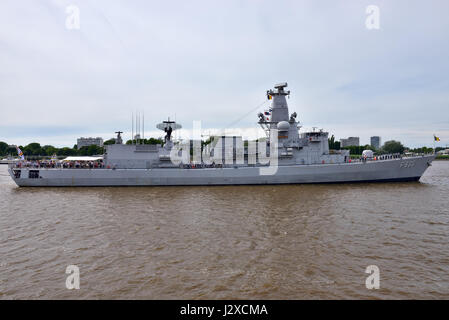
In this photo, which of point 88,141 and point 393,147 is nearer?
point 393,147

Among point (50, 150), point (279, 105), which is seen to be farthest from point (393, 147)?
point (50, 150)

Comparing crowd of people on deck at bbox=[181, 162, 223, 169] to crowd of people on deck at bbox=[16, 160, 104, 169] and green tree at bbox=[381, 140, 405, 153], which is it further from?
green tree at bbox=[381, 140, 405, 153]

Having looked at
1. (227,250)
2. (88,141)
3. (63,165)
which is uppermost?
(88,141)

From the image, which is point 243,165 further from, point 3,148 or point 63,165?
point 3,148

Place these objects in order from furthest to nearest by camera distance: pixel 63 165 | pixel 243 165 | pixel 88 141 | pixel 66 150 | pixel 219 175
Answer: pixel 88 141 → pixel 66 150 → pixel 63 165 → pixel 243 165 → pixel 219 175

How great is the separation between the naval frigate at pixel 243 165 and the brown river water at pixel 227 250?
27.1 ft

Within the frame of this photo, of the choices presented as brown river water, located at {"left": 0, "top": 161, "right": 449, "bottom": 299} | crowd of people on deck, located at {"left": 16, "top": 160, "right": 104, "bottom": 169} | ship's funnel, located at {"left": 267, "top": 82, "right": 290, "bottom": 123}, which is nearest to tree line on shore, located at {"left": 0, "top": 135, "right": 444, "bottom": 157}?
crowd of people on deck, located at {"left": 16, "top": 160, "right": 104, "bottom": 169}

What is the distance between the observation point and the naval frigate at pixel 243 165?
2298cm

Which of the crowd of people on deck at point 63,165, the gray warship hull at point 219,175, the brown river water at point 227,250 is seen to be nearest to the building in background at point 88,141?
the crowd of people on deck at point 63,165

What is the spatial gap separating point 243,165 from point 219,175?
2.95 meters

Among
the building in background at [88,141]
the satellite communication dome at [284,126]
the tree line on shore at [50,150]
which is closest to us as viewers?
the satellite communication dome at [284,126]

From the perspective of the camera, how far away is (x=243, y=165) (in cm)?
2411

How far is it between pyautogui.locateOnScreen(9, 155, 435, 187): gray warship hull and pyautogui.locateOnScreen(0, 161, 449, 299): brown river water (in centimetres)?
813

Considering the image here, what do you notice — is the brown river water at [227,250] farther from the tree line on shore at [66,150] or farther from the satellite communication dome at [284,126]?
the tree line on shore at [66,150]
